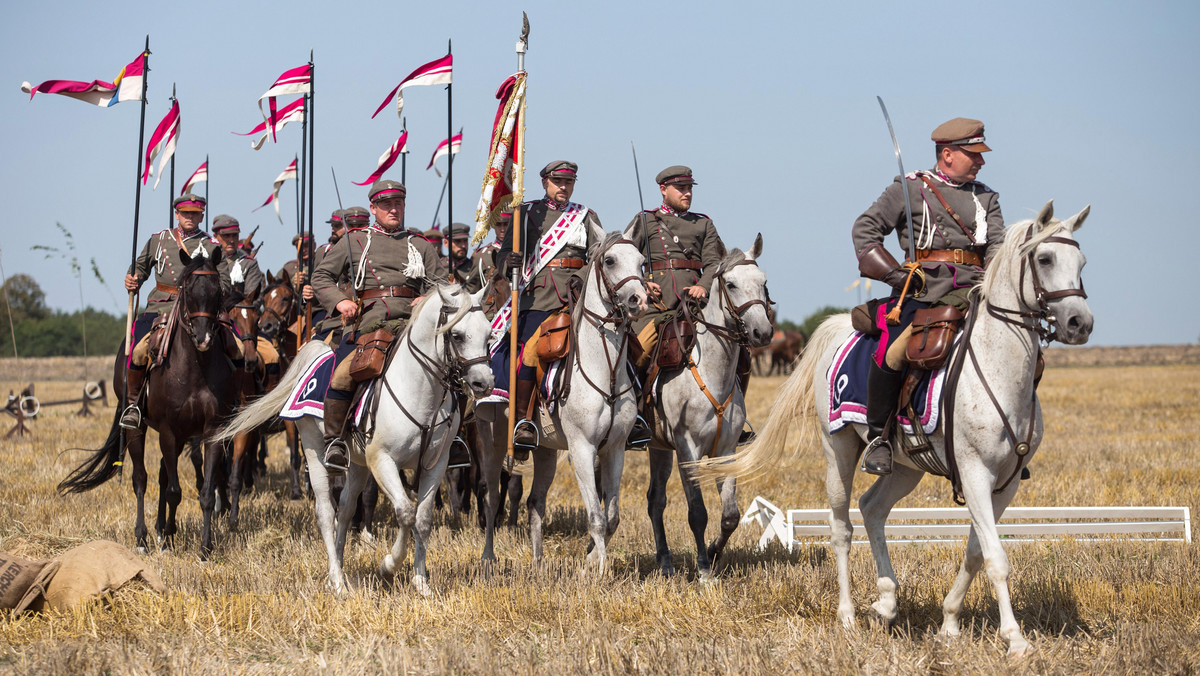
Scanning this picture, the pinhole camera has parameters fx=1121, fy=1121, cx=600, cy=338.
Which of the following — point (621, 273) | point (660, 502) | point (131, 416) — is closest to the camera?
point (621, 273)

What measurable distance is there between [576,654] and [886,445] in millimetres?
2282

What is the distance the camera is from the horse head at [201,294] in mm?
9750

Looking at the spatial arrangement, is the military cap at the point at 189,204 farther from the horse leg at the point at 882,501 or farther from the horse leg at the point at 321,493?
the horse leg at the point at 882,501

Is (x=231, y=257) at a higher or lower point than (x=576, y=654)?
higher

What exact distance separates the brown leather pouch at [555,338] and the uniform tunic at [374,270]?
0.94 m

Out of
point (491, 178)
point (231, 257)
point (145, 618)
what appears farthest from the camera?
point (231, 257)

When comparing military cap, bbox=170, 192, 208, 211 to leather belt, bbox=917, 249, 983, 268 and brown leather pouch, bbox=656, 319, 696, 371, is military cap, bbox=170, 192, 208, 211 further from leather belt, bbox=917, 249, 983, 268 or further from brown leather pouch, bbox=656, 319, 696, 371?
leather belt, bbox=917, 249, 983, 268

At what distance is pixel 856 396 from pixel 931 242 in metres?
1.06

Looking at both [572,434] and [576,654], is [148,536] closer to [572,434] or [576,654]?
[572,434]

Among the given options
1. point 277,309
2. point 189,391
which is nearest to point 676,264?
point 189,391

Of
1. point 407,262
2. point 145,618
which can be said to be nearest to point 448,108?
point 407,262

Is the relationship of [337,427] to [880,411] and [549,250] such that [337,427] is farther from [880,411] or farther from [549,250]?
[880,411]

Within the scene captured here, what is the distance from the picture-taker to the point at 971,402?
19.7 feet

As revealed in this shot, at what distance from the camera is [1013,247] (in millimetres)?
5949
